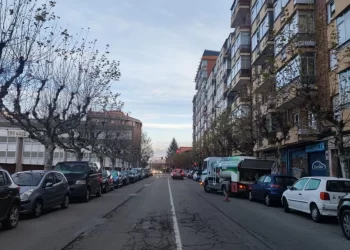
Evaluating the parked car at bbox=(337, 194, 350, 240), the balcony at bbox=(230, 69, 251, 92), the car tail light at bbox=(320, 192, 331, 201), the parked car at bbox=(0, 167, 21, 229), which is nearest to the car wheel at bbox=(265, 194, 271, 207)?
the car tail light at bbox=(320, 192, 331, 201)

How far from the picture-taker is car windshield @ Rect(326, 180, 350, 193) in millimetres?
12680

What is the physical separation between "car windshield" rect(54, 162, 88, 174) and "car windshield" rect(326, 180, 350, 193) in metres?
12.2

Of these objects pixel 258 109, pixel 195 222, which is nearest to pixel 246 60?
pixel 258 109

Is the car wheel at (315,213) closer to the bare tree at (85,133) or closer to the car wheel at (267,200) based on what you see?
the car wheel at (267,200)

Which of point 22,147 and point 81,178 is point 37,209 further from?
point 22,147

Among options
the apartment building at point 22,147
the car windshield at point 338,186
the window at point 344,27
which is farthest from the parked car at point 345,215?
the apartment building at point 22,147

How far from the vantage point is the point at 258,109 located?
29.5 m

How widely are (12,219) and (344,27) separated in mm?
18662

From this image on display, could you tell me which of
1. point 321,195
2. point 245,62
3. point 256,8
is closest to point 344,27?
point 321,195

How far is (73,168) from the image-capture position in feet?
67.8

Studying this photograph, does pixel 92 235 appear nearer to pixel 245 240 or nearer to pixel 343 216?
pixel 245 240

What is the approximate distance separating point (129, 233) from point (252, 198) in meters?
12.7

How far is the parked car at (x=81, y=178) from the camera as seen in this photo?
1895 centimetres

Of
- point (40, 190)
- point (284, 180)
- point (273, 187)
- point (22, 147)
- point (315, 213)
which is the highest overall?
point (22, 147)
